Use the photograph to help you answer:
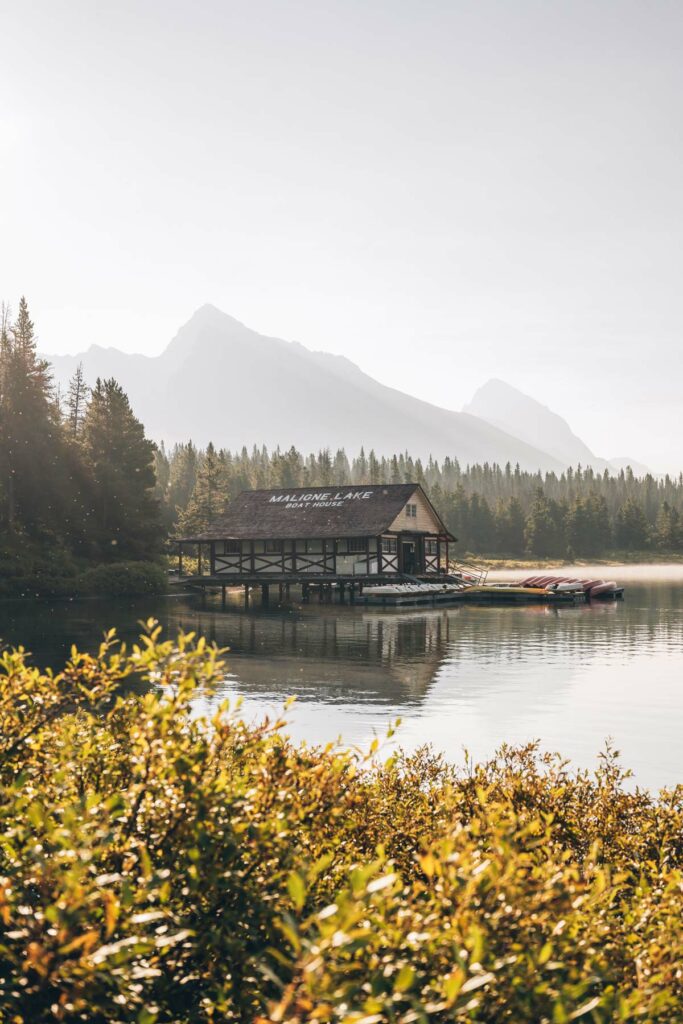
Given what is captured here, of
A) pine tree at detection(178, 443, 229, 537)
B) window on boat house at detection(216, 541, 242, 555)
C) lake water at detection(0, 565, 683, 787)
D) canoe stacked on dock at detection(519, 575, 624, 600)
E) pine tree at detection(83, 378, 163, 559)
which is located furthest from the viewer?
pine tree at detection(178, 443, 229, 537)

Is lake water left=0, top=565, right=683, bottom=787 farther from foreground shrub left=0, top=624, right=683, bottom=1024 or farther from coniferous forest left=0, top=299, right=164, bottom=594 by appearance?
coniferous forest left=0, top=299, right=164, bottom=594

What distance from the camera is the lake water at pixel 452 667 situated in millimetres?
17891

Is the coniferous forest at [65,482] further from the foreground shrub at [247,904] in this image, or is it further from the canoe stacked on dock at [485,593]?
the foreground shrub at [247,904]

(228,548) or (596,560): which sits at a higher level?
(228,548)

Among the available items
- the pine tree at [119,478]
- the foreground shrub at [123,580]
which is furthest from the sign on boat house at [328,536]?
the pine tree at [119,478]

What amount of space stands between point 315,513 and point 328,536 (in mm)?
3853

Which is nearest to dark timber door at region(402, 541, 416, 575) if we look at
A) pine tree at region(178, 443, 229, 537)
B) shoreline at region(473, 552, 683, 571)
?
pine tree at region(178, 443, 229, 537)

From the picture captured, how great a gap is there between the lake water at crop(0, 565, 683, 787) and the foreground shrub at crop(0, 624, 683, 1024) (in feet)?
2.85

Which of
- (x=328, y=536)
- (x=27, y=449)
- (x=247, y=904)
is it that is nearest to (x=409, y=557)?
(x=328, y=536)

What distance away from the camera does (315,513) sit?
198ft

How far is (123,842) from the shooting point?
4219mm

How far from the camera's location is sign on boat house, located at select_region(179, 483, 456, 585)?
57812 mm

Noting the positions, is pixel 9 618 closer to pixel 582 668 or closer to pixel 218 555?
pixel 218 555

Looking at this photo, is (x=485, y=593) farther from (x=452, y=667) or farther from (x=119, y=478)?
(x=119, y=478)
